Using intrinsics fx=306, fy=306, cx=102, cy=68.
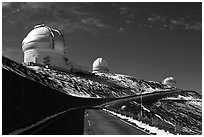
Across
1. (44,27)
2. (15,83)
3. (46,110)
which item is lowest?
(46,110)

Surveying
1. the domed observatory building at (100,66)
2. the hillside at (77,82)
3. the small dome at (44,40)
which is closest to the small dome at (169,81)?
the hillside at (77,82)

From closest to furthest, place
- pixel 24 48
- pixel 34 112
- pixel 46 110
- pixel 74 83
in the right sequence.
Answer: pixel 34 112, pixel 46 110, pixel 74 83, pixel 24 48

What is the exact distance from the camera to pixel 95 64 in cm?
15050

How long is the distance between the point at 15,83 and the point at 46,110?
36.6ft

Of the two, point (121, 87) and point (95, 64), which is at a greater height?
point (95, 64)

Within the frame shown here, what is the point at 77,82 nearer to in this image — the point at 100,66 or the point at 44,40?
the point at 44,40

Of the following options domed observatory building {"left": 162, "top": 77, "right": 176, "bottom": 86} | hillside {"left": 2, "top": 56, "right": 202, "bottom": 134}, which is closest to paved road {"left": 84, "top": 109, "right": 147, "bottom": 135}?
hillside {"left": 2, "top": 56, "right": 202, "bottom": 134}

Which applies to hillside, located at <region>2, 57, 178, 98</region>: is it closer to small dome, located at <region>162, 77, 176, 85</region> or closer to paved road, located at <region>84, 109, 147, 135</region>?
small dome, located at <region>162, 77, 176, 85</region>

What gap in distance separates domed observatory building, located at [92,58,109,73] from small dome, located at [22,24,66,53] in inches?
1303

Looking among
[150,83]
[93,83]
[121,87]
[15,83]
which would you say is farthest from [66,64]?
[15,83]

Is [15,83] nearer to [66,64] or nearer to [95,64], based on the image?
[66,64]

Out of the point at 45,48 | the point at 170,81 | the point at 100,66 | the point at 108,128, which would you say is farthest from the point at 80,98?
the point at 170,81

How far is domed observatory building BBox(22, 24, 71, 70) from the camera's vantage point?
111m

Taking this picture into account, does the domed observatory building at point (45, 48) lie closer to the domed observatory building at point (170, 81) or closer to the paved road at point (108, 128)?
the domed observatory building at point (170, 81)
